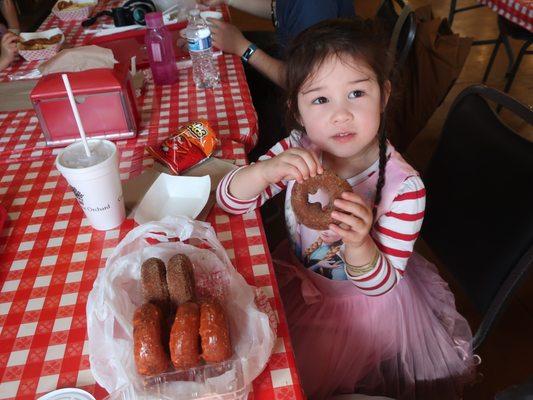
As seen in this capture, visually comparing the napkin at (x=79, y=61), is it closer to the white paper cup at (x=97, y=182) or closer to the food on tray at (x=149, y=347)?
the white paper cup at (x=97, y=182)

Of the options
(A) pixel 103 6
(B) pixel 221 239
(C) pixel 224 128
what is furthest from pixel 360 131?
(A) pixel 103 6

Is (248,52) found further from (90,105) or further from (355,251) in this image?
(355,251)

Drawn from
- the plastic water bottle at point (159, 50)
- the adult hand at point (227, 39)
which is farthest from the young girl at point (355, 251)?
the adult hand at point (227, 39)

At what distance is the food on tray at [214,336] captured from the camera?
0.66 m

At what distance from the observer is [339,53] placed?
3.45 ft

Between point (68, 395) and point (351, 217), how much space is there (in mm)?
580

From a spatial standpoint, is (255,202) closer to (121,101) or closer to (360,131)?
(360,131)

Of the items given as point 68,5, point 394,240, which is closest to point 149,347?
point 394,240

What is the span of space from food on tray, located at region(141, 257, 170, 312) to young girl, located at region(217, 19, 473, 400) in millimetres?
351

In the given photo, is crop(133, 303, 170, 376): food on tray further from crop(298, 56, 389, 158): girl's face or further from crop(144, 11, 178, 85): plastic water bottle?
crop(144, 11, 178, 85): plastic water bottle

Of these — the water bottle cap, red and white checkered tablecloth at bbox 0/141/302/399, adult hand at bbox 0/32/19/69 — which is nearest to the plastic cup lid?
red and white checkered tablecloth at bbox 0/141/302/399

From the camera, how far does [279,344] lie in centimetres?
77

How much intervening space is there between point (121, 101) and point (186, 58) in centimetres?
63

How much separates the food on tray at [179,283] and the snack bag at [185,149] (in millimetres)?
495
